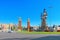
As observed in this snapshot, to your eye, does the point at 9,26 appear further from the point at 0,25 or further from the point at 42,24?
the point at 42,24

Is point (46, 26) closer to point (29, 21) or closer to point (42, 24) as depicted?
point (42, 24)

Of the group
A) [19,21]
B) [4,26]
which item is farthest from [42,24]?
[4,26]

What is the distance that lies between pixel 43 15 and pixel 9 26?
206ft

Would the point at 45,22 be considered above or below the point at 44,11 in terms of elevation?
below

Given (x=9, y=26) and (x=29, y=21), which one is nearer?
(x=29, y=21)

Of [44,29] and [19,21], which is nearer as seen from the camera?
[44,29]

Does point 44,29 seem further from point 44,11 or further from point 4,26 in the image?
point 4,26

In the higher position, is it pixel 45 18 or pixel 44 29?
pixel 45 18

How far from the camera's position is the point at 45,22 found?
389 ft

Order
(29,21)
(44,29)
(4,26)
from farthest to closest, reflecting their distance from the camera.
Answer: (4,26) → (29,21) → (44,29)

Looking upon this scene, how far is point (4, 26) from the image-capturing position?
6752 inches

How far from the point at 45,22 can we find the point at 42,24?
2.58 m

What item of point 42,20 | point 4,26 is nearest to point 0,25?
point 4,26

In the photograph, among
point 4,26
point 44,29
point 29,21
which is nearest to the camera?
point 44,29
